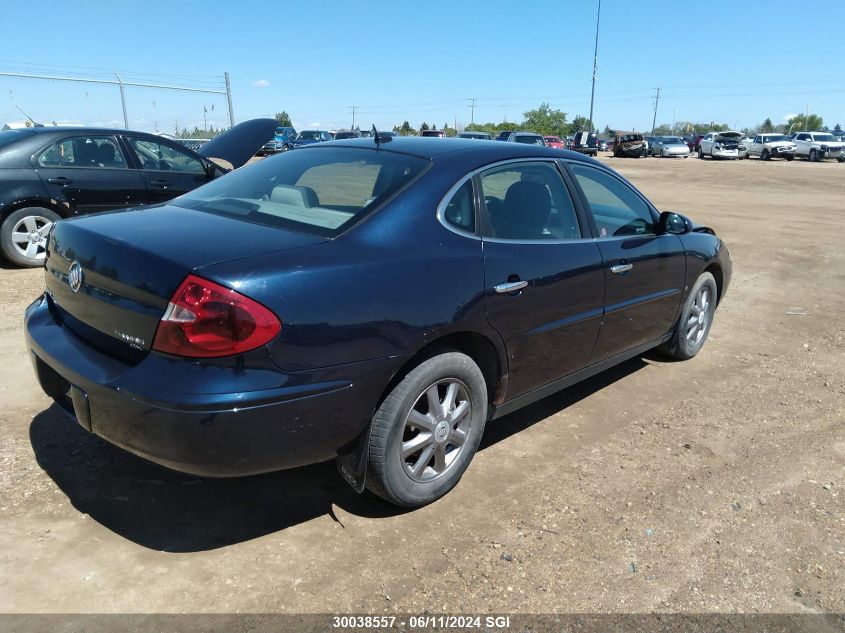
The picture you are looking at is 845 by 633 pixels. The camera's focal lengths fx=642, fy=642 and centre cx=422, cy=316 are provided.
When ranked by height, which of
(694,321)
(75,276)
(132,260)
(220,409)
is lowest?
(694,321)

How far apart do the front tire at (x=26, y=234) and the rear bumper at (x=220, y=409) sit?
496 cm

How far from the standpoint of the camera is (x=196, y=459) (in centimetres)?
230

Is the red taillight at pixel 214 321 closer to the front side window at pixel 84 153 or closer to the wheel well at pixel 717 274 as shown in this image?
the wheel well at pixel 717 274

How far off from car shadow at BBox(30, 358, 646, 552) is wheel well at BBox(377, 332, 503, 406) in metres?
0.72

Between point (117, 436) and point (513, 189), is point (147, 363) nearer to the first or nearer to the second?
point (117, 436)

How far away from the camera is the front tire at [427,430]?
Answer: 105 inches

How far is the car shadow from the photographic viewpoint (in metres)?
2.74

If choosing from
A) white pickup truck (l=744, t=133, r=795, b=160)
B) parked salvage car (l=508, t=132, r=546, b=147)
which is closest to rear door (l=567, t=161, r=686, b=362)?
parked salvage car (l=508, t=132, r=546, b=147)

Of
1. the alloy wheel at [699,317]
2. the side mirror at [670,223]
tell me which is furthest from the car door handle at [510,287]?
the alloy wheel at [699,317]

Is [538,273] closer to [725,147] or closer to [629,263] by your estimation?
[629,263]

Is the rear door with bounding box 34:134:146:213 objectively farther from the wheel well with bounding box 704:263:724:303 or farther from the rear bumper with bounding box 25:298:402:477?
the wheel well with bounding box 704:263:724:303

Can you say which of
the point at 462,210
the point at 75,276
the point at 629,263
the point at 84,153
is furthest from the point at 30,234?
the point at 629,263

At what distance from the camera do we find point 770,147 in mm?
41250

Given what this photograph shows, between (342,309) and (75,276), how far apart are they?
3.96 ft
